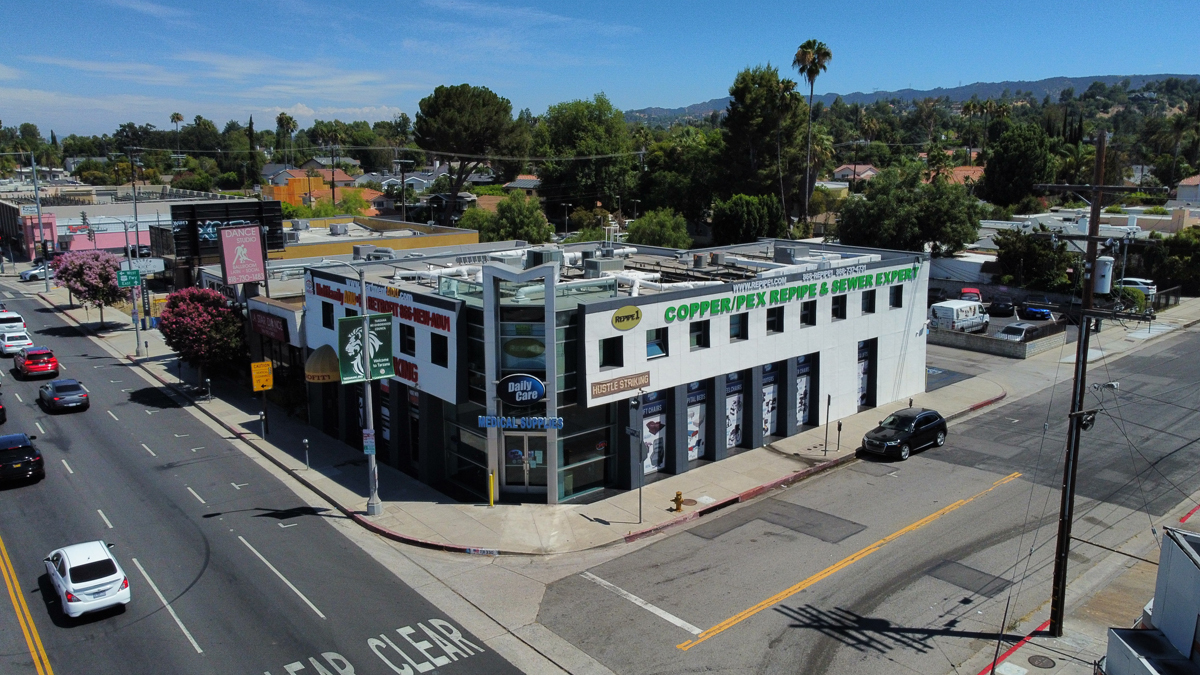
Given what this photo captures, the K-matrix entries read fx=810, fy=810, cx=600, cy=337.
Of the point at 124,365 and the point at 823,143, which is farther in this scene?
the point at 823,143

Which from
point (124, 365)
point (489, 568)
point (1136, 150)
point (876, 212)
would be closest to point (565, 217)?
point (876, 212)

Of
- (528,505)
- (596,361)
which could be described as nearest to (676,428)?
(596,361)

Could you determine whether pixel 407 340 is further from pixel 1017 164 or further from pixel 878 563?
pixel 1017 164

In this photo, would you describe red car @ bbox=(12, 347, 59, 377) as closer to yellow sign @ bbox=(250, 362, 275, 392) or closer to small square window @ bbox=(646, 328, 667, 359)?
yellow sign @ bbox=(250, 362, 275, 392)

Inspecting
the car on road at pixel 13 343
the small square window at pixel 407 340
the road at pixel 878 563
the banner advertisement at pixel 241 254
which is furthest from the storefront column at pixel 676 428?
the car on road at pixel 13 343

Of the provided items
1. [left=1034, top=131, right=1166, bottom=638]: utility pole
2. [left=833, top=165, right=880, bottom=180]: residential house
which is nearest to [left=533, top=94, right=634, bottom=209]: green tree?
[left=833, top=165, right=880, bottom=180]: residential house

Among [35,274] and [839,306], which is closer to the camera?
[839,306]

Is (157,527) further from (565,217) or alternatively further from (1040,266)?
(565,217)
